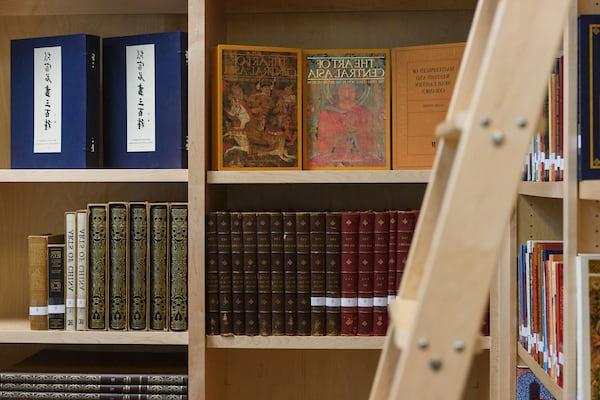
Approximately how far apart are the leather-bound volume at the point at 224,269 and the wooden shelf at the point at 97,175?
0.13 m

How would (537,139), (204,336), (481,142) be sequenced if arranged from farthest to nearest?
(204,336) < (537,139) < (481,142)

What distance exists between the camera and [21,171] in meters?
1.99

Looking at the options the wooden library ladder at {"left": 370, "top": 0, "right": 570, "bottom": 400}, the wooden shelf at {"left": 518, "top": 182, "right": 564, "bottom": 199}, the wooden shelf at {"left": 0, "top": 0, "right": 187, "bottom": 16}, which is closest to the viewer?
the wooden library ladder at {"left": 370, "top": 0, "right": 570, "bottom": 400}

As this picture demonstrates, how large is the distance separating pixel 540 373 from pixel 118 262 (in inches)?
36.4

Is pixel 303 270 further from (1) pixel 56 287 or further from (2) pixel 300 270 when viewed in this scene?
(1) pixel 56 287

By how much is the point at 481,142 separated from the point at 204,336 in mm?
1191

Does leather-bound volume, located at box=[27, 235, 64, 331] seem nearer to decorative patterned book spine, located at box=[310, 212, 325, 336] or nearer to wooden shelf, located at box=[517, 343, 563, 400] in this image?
decorative patterned book spine, located at box=[310, 212, 325, 336]

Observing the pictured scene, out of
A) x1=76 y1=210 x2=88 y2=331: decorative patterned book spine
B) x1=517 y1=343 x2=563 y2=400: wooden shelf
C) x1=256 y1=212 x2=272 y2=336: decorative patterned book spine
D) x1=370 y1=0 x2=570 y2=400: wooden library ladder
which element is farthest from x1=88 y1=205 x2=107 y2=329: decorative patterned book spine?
x1=370 y1=0 x2=570 y2=400: wooden library ladder

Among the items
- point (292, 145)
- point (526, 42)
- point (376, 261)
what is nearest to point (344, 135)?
point (292, 145)

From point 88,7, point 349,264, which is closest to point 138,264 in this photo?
point 349,264

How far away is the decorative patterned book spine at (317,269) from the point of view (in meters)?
1.95

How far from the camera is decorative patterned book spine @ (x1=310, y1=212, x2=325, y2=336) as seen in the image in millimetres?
1949

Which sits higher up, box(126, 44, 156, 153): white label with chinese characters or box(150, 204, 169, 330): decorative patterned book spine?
box(126, 44, 156, 153): white label with chinese characters

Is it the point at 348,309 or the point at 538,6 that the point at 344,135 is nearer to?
the point at 348,309
